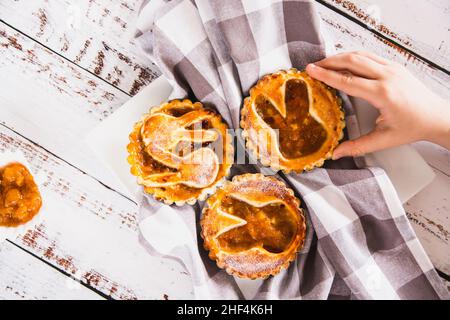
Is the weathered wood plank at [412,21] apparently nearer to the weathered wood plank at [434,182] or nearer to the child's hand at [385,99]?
the weathered wood plank at [434,182]

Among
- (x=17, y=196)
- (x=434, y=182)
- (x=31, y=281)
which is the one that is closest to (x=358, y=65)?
(x=434, y=182)

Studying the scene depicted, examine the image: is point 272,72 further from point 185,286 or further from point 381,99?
point 185,286

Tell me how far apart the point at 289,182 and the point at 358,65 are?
478 mm

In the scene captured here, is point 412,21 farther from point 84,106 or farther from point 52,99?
point 52,99

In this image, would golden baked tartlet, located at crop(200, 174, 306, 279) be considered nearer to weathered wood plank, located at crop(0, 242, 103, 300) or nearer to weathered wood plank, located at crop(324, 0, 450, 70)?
weathered wood plank, located at crop(0, 242, 103, 300)

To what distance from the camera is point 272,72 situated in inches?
64.4

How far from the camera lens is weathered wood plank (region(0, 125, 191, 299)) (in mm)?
1849

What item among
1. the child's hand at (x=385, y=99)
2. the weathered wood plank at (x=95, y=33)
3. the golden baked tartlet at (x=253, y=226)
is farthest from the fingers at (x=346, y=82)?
the weathered wood plank at (x=95, y=33)

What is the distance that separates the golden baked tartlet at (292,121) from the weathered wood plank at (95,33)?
1.57ft

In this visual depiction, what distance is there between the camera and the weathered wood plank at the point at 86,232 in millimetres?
1849

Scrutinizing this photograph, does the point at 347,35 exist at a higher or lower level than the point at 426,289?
higher

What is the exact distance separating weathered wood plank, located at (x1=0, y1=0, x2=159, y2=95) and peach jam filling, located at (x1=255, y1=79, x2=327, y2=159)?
0.51 m
